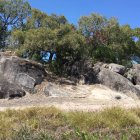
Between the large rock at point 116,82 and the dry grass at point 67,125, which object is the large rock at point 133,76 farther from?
the dry grass at point 67,125

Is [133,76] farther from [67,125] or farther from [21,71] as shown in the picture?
[67,125]

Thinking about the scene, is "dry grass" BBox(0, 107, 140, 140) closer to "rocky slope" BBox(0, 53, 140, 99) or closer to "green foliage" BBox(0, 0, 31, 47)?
"rocky slope" BBox(0, 53, 140, 99)

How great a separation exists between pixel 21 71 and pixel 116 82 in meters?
6.54

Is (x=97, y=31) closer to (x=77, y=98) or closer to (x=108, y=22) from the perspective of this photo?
(x=108, y=22)

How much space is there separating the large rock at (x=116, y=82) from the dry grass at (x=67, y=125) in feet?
45.6

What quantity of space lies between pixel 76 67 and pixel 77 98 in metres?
6.11

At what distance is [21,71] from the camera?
23375 mm

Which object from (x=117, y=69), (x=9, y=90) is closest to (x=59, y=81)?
(x=9, y=90)

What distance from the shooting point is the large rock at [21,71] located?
22859 mm

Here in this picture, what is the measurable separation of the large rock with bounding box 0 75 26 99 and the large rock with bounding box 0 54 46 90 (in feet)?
3.29

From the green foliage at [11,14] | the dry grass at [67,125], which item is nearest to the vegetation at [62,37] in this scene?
the green foliage at [11,14]

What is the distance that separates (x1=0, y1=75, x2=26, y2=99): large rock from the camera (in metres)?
20.6

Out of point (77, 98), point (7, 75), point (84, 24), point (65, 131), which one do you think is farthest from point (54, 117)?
point (84, 24)

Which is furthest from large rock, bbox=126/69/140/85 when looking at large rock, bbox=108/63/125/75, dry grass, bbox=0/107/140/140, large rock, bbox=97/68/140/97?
dry grass, bbox=0/107/140/140
